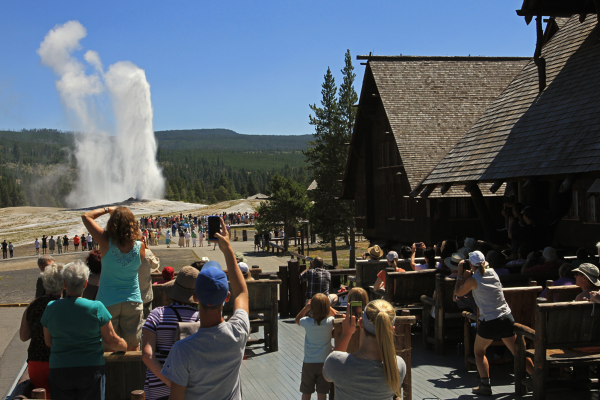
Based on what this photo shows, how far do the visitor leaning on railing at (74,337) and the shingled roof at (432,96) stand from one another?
19.5 m

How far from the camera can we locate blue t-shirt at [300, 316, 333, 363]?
5.82 meters

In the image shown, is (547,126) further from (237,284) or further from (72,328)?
(72,328)

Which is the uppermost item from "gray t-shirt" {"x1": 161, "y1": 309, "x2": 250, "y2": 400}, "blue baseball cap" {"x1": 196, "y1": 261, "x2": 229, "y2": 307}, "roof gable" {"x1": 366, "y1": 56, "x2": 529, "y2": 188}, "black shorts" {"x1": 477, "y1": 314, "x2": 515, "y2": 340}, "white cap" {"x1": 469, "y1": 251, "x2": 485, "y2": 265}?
"roof gable" {"x1": 366, "y1": 56, "x2": 529, "y2": 188}

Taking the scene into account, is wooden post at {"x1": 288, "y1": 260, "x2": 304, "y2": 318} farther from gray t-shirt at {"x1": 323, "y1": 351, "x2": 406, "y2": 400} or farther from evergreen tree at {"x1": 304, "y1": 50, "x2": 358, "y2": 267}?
evergreen tree at {"x1": 304, "y1": 50, "x2": 358, "y2": 267}

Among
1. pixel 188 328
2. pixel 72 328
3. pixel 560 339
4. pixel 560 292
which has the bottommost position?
pixel 560 339

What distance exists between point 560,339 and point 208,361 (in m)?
4.55

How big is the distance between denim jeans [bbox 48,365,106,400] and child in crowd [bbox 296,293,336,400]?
7.25 feet

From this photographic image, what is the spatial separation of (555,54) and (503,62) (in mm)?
13638

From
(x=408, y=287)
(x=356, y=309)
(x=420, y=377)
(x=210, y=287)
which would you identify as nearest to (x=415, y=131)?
(x=408, y=287)

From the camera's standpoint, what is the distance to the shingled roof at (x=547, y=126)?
10766 millimetres

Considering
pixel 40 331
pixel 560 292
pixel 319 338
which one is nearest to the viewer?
pixel 40 331

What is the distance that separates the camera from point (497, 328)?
6.49m

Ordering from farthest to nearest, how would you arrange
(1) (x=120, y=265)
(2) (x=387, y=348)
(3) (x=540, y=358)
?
(3) (x=540, y=358)
(1) (x=120, y=265)
(2) (x=387, y=348)

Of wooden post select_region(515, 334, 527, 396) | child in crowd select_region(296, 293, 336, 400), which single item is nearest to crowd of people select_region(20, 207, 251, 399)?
child in crowd select_region(296, 293, 336, 400)
